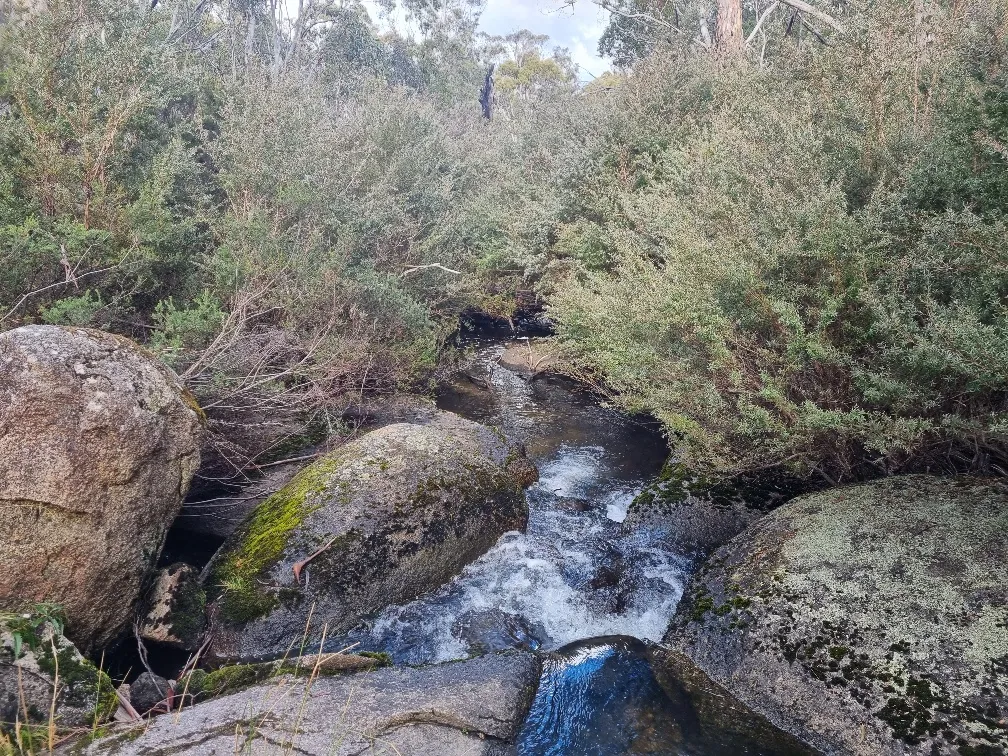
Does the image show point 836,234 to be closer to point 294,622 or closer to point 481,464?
point 481,464

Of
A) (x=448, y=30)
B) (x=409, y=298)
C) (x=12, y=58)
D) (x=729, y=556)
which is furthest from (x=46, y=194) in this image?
(x=448, y=30)

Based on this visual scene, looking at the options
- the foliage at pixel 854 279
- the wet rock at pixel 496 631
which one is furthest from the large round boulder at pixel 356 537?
the foliage at pixel 854 279

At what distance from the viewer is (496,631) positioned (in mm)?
5211

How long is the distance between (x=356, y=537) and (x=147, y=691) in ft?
5.70

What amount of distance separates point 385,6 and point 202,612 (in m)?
40.2

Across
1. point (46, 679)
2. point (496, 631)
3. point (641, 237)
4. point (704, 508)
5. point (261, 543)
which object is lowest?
point (496, 631)

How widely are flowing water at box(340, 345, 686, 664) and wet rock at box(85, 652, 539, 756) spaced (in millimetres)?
971

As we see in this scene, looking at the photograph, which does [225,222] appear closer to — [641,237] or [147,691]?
[641,237]

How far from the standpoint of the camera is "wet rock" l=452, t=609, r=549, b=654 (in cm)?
506

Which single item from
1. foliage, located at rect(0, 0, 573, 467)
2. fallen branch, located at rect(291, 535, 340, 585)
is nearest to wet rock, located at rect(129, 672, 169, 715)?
fallen branch, located at rect(291, 535, 340, 585)

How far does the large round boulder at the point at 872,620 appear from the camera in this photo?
363cm

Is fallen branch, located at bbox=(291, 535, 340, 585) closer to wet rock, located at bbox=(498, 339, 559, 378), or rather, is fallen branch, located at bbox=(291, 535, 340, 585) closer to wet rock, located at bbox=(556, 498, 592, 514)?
wet rock, located at bbox=(556, 498, 592, 514)

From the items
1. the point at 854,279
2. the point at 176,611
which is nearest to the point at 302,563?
the point at 176,611

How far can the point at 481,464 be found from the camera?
6.55 meters
